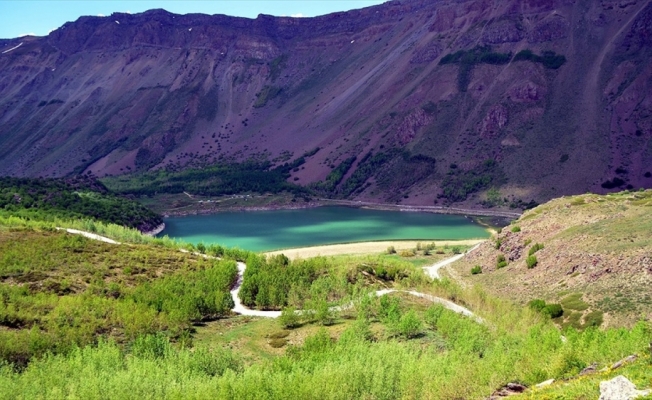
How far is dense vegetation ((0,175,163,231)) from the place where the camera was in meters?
101

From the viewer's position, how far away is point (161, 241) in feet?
257

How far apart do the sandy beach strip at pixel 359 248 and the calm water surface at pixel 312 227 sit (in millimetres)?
5417

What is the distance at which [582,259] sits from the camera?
58.2 meters

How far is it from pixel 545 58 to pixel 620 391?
175598 mm

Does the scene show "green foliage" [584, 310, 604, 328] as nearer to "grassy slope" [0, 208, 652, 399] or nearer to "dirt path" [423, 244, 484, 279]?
"grassy slope" [0, 208, 652, 399]

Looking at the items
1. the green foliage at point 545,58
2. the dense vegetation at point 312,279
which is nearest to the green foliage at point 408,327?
the dense vegetation at point 312,279

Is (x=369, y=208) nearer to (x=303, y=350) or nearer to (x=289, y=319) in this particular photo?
(x=289, y=319)

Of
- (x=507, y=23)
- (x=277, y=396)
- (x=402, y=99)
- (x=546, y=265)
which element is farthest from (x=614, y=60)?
(x=277, y=396)

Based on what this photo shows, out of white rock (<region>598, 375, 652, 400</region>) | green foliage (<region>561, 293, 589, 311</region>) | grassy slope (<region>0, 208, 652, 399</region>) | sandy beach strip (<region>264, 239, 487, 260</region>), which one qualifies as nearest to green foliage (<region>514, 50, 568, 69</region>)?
sandy beach strip (<region>264, 239, 487, 260</region>)

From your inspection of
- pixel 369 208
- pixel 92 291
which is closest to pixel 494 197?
pixel 369 208

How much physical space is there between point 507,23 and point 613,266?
157 metres

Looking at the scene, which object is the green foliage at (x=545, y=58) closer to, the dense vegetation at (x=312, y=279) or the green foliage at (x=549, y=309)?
the dense vegetation at (x=312, y=279)

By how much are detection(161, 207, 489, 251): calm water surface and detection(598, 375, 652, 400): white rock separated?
8389 centimetres

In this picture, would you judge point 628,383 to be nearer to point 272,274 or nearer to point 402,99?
point 272,274
